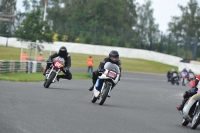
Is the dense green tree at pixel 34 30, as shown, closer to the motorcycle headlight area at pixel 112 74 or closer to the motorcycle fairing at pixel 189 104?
the motorcycle headlight area at pixel 112 74

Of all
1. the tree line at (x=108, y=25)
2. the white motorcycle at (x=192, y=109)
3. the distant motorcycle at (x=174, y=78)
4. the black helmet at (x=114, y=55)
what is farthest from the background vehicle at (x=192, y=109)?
the tree line at (x=108, y=25)

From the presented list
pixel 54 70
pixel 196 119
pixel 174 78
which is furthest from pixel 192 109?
pixel 174 78

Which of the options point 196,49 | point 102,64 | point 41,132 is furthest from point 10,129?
point 196,49

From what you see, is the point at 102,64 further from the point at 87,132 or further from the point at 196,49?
the point at 196,49

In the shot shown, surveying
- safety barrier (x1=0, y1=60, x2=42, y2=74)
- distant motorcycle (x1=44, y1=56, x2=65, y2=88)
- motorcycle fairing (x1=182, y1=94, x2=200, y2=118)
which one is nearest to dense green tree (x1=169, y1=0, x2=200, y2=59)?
safety barrier (x1=0, y1=60, x2=42, y2=74)

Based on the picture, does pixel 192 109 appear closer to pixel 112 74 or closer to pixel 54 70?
pixel 112 74

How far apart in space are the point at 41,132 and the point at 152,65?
221 feet

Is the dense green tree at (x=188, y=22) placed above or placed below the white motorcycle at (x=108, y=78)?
above

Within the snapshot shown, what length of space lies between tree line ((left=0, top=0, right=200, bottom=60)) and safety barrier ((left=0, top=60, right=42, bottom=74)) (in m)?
14.7

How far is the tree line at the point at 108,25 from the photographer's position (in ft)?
196

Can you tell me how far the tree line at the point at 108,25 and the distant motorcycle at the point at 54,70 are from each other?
112 ft

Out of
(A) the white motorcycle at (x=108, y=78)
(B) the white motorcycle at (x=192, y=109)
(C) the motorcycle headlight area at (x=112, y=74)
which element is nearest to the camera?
(B) the white motorcycle at (x=192, y=109)

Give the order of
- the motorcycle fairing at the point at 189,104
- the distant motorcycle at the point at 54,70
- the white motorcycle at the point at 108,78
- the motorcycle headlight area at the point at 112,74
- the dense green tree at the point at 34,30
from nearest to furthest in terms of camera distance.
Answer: the motorcycle fairing at the point at 189,104 < the white motorcycle at the point at 108,78 < the motorcycle headlight area at the point at 112,74 < the distant motorcycle at the point at 54,70 < the dense green tree at the point at 34,30

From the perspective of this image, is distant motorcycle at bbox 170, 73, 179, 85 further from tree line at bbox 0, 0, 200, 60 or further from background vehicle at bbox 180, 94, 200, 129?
background vehicle at bbox 180, 94, 200, 129
